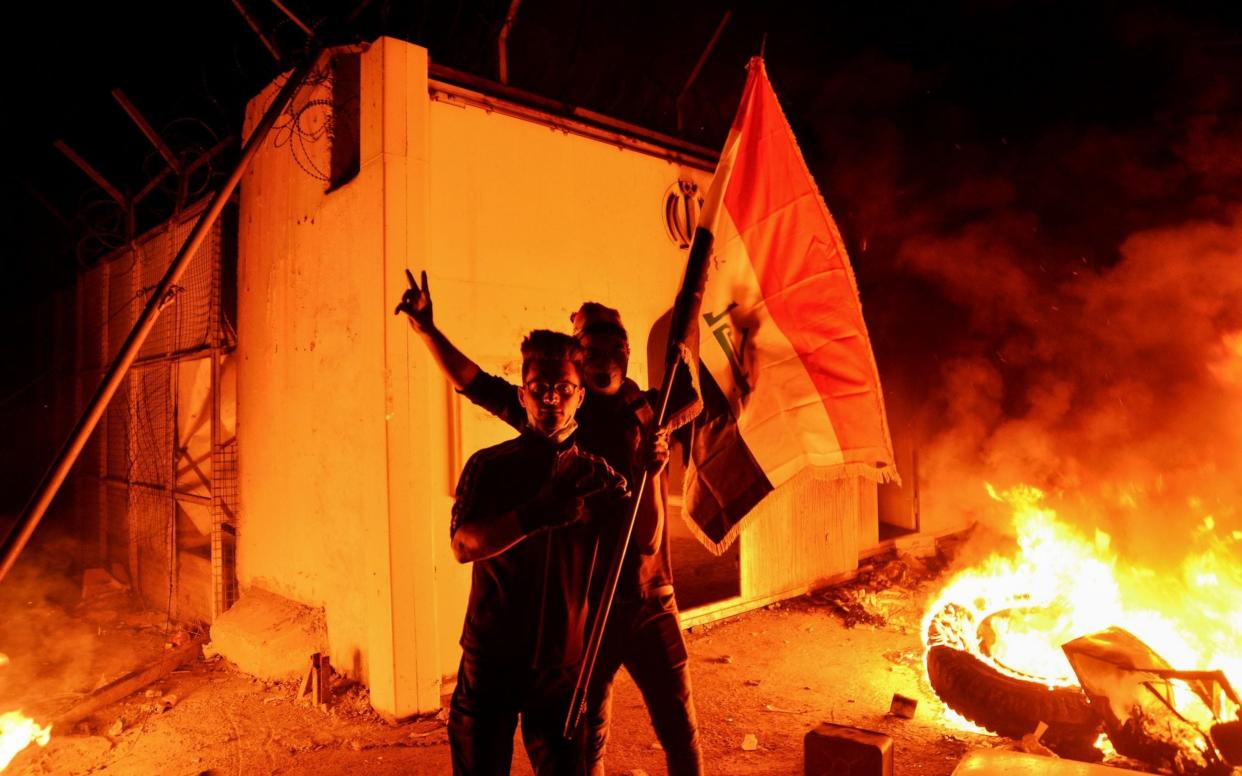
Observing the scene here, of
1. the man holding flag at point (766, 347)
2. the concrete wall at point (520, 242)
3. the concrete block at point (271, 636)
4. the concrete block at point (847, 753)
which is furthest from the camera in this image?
the concrete block at point (271, 636)

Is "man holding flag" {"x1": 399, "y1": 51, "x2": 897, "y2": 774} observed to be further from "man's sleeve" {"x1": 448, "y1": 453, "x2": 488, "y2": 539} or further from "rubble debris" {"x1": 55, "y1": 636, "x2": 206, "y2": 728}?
"rubble debris" {"x1": 55, "y1": 636, "x2": 206, "y2": 728}

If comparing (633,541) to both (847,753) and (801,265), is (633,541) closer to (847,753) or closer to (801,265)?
(847,753)

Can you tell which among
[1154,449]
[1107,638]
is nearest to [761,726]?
[1107,638]

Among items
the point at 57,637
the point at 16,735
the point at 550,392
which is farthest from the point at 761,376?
the point at 57,637

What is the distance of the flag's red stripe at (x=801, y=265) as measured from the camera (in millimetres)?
3359

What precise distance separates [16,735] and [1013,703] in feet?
21.8

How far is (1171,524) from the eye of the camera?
6820mm

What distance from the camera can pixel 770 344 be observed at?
340cm

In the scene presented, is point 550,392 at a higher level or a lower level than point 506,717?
higher

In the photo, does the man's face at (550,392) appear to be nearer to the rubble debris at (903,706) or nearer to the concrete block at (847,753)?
the concrete block at (847,753)

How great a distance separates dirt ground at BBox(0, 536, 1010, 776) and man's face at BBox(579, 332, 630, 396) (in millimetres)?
2606

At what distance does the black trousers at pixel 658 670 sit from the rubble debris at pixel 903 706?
271cm

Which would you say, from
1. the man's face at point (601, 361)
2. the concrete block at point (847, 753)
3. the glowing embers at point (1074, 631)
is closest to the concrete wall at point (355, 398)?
the man's face at point (601, 361)

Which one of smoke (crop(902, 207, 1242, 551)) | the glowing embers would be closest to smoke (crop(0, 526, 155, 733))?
the glowing embers
